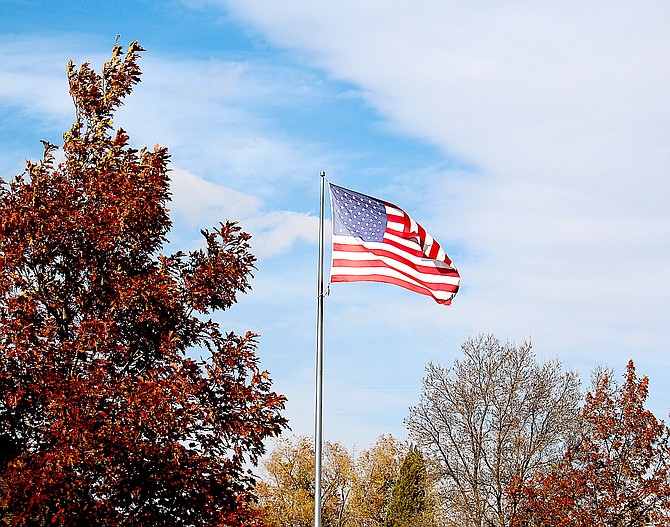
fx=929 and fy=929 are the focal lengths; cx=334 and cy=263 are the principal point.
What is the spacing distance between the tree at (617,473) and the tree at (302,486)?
818 inches

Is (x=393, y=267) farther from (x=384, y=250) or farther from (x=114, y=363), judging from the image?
(x=114, y=363)

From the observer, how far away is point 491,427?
31125mm

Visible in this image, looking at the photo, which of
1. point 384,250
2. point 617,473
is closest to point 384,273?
Result: point 384,250

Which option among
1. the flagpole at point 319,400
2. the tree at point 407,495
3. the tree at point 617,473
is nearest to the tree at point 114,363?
the flagpole at point 319,400

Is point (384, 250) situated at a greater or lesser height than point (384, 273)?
greater

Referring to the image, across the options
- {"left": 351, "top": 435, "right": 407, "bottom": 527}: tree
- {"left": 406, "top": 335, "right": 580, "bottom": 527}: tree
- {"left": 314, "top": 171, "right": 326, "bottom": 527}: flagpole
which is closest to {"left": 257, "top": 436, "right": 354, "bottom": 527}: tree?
{"left": 351, "top": 435, "right": 407, "bottom": 527}: tree

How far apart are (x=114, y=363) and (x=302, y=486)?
124ft

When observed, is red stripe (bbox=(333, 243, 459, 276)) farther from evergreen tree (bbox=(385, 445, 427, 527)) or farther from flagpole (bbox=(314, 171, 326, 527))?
evergreen tree (bbox=(385, 445, 427, 527))

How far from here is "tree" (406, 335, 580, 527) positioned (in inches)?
1193

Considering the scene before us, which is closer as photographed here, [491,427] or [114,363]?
[114,363]

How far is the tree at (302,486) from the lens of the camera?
45.8m

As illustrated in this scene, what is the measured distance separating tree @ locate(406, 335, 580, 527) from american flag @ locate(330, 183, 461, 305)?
19245 millimetres

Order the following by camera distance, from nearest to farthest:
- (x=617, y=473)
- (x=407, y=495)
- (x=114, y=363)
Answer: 1. (x=114, y=363)
2. (x=617, y=473)
3. (x=407, y=495)

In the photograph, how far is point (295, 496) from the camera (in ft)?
152
